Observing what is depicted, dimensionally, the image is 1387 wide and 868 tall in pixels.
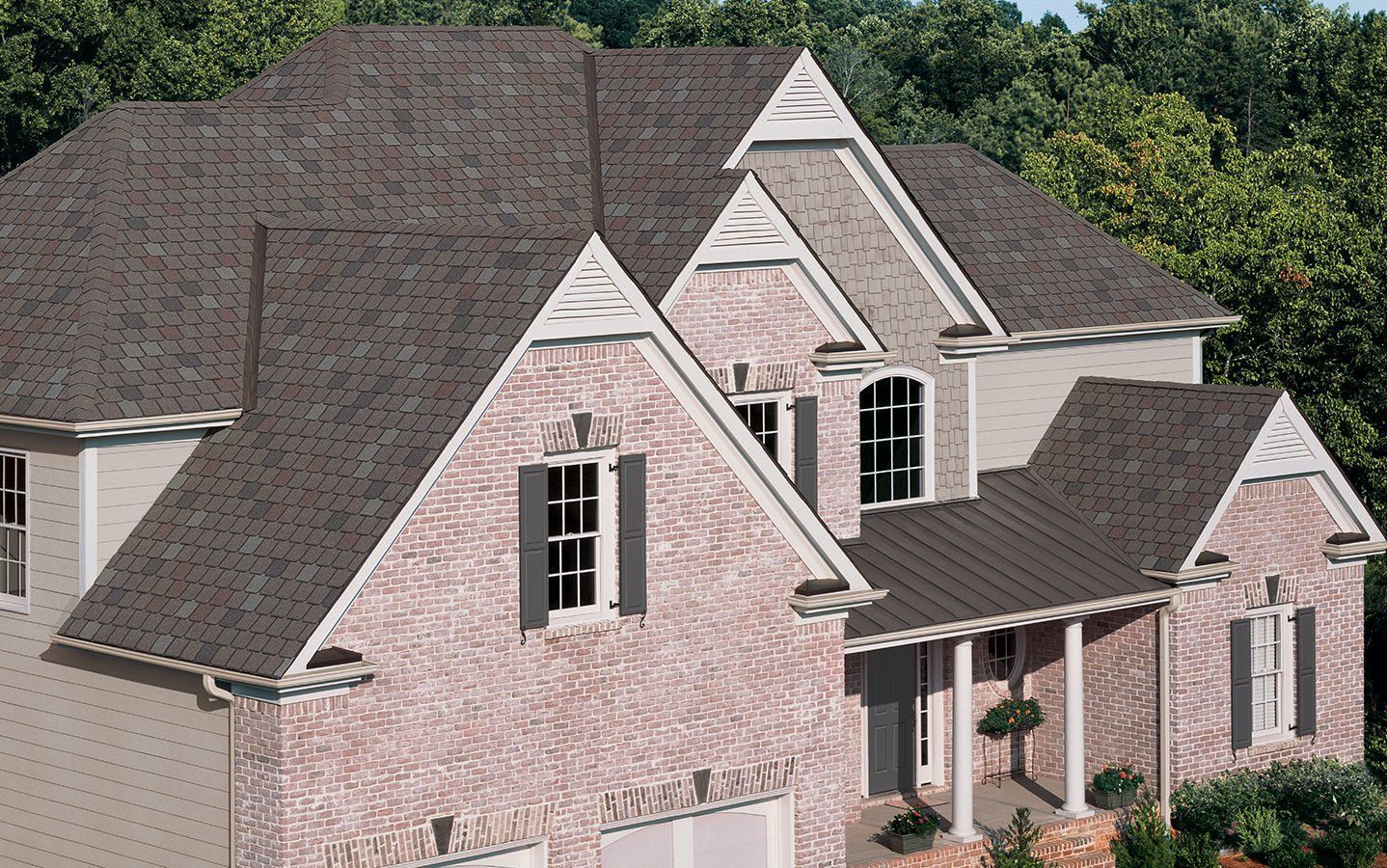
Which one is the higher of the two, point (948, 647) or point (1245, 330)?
point (1245, 330)

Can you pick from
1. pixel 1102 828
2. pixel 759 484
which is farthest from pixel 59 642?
pixel 1102 828

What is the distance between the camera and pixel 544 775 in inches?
1083

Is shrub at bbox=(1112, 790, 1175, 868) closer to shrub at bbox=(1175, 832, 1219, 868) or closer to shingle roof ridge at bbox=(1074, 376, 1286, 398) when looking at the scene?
shrub at bbox=(1175, 832, 1219, 868)

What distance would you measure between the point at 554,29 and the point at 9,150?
62.4m

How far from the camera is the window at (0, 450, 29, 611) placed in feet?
94.6

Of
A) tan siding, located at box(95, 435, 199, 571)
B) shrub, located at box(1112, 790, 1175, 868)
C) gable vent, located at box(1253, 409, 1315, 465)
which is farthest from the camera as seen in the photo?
gable vent, located at box(1253, 409, 1315, 465)

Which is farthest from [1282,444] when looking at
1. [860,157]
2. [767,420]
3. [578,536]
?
[578,536]

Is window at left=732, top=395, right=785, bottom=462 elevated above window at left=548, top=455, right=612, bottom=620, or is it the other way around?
window at left=732, top=395, right=785, bottom=462

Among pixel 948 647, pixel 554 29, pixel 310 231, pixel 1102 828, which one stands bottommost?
pixel 1102 828

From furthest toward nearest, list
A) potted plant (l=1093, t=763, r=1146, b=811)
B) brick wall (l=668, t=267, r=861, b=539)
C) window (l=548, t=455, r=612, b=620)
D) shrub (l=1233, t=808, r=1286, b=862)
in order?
potted plant (l=1093, t=763, r=1146, b=811) < shrub (l=1233, t=808, r=1286, b=862) < brick wall (l=668, t=267, r=861, b=539) < window (l=548, t=455, r=612, b=620)

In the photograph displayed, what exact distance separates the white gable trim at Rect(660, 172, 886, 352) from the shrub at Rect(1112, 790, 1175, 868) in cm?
880

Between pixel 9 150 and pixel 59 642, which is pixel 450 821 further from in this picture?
pixel 9 150

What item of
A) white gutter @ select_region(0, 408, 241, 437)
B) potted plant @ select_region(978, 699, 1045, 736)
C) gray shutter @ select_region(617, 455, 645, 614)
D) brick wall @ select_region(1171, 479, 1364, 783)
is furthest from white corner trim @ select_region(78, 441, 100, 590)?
brick wall @ select_region(1171, 479, 1364, 783)

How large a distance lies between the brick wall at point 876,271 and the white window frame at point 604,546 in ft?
24.2
